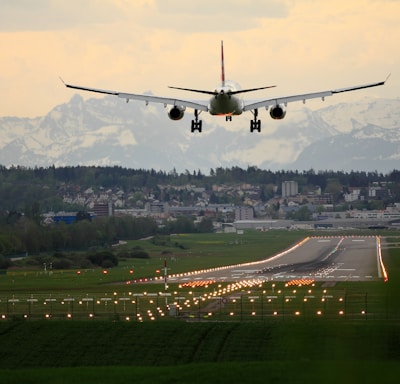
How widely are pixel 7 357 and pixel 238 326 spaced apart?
1251cm

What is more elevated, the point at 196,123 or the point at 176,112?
the point at 176,112

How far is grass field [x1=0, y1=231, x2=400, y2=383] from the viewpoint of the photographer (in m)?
27.4

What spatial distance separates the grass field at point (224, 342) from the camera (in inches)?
1079

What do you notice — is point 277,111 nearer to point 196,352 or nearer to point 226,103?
point 226,103

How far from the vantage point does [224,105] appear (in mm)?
78000

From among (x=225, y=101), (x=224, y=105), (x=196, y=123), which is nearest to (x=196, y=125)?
(x=196, y=123)

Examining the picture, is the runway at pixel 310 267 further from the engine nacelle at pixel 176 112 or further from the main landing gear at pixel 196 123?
the engine nacelle at pixel 176 112

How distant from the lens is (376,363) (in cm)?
2683

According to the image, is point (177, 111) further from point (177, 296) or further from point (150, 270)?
point (150, 270)

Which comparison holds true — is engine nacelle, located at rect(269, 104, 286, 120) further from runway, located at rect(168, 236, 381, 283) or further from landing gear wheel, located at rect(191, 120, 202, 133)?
runway, located at rect(168, 236, 381, 283)

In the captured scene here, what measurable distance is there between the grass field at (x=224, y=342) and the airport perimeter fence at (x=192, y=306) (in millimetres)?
206

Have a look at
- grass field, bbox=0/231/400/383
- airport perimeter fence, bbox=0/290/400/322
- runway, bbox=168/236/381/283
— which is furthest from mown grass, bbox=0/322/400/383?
A: runway, bbox=168/236/381/283

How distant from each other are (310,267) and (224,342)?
223 ft

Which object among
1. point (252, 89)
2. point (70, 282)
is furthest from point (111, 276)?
point (252, 89)
